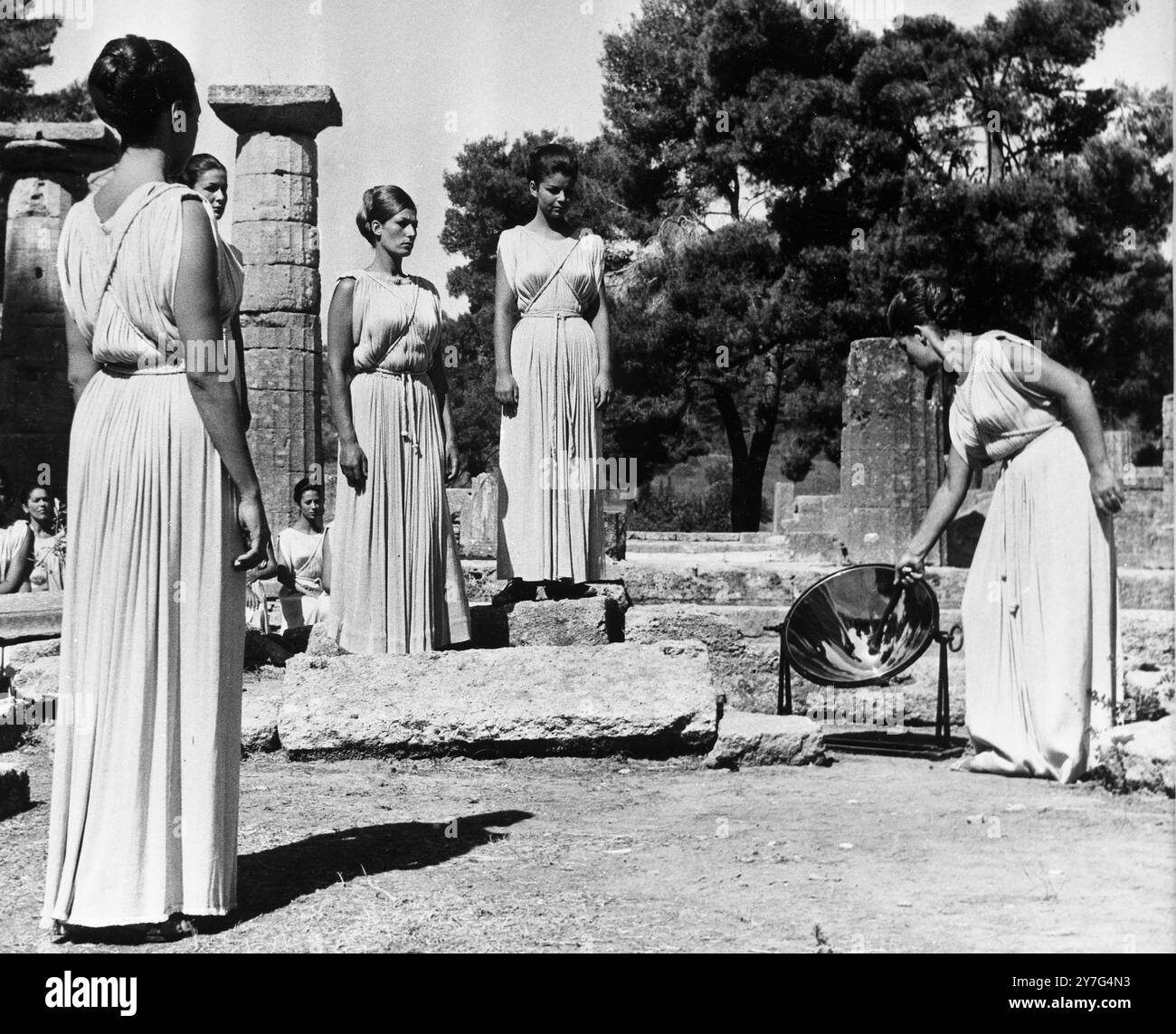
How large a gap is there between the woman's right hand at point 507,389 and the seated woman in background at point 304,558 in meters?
2.45

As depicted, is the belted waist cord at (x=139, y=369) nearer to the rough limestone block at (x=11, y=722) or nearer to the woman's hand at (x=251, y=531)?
the woman's hand at (x=251, y=531)

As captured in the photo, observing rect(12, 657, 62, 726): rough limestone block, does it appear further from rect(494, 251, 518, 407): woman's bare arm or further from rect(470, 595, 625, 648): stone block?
rect(494, 251, 518, 407): woman's bare arm

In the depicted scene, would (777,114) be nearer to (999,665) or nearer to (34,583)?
(34,583)

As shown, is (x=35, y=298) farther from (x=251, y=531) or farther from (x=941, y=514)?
(x=251, y=531)

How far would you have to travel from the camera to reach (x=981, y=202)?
74.1 feet

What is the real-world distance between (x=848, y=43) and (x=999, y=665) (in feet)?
69.1

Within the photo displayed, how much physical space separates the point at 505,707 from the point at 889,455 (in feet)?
30.1

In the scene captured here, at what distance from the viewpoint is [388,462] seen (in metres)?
6.93

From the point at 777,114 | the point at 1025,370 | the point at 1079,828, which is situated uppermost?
the point at 777,114

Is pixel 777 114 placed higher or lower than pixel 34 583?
higher

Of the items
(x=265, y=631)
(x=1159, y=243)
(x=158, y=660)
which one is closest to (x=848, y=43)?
(x=1159, y=243)

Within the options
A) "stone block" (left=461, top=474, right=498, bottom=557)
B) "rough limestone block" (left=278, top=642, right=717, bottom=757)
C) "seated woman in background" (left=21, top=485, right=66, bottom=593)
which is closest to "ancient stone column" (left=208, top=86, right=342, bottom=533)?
"seated woman in background" (left=21, top=485, right=66, bottom=593)

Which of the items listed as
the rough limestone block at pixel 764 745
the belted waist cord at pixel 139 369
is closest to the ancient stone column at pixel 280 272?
the rough limestone block at pixel 764 745

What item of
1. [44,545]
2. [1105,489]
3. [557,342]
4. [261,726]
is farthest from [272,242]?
[1105,489]
